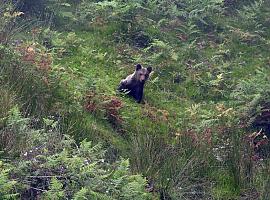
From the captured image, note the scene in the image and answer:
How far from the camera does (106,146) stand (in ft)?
25.7

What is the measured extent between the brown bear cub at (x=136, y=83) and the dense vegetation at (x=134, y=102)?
0.19m

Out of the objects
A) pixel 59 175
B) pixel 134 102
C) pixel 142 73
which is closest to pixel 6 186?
pixel 59 175

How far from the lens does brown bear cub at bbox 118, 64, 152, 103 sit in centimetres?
1012

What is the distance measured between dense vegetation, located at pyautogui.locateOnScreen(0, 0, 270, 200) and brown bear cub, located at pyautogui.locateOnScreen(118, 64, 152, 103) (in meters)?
0.19

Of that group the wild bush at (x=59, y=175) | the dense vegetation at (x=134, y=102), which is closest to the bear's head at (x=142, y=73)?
the dense vegetation at (x=134, y=102)

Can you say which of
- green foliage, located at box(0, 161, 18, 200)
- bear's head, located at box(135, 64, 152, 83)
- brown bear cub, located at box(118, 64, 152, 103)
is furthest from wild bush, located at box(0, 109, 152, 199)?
bear's head, located at box(135, 64, 152, 83)

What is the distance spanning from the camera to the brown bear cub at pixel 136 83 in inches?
398

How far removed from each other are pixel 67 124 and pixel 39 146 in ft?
5.11

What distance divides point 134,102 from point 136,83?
35 cm

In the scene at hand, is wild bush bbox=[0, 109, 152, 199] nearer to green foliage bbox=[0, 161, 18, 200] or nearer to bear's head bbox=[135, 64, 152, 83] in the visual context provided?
green foliage bbox=[0, 161, 18, 200]

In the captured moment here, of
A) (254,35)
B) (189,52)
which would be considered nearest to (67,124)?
(189,52)

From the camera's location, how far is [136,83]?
1012cm

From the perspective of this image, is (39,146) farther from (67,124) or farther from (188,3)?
(188,3)

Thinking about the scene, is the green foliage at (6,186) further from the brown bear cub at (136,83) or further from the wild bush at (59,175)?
the brown bear cub at (136,83)
